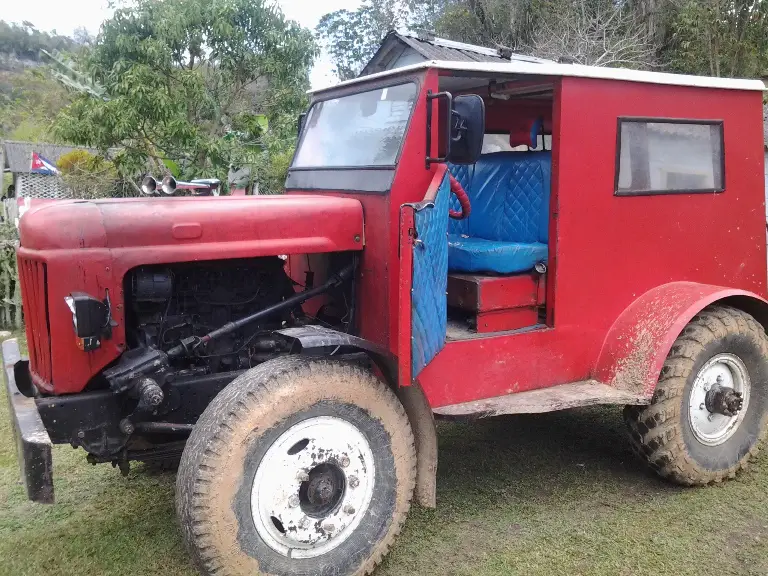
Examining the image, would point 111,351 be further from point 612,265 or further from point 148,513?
point 612,265

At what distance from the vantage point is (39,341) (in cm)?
319

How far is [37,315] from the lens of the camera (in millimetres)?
3150

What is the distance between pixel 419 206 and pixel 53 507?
268cm

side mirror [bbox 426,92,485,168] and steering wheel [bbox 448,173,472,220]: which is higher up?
side mirror [bbox 426,92,485,168]

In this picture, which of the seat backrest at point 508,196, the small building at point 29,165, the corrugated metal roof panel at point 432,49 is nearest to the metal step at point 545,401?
the seat backrest at point 508,196

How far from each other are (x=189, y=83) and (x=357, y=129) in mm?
8104

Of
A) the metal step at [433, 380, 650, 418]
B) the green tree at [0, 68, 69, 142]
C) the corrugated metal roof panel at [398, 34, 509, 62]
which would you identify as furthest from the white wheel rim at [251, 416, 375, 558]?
the green tree at [0, 68, 69, 142]

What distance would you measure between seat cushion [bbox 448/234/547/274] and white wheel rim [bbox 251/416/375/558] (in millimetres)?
1264

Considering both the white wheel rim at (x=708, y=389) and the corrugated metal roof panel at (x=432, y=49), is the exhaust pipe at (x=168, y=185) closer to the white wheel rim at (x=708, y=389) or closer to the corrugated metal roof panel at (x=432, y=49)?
the white wheel rim at (x=708, y=389)

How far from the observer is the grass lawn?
339 centimetres

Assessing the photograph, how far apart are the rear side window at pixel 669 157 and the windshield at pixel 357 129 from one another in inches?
49.2

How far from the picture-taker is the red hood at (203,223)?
3.04 metres

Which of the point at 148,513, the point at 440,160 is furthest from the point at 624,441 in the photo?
the point at 148,513

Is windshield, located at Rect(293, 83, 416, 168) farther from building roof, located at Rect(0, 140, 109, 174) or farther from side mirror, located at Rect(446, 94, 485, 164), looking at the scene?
building roof, located at Rect(0, 140, 109, 174)
